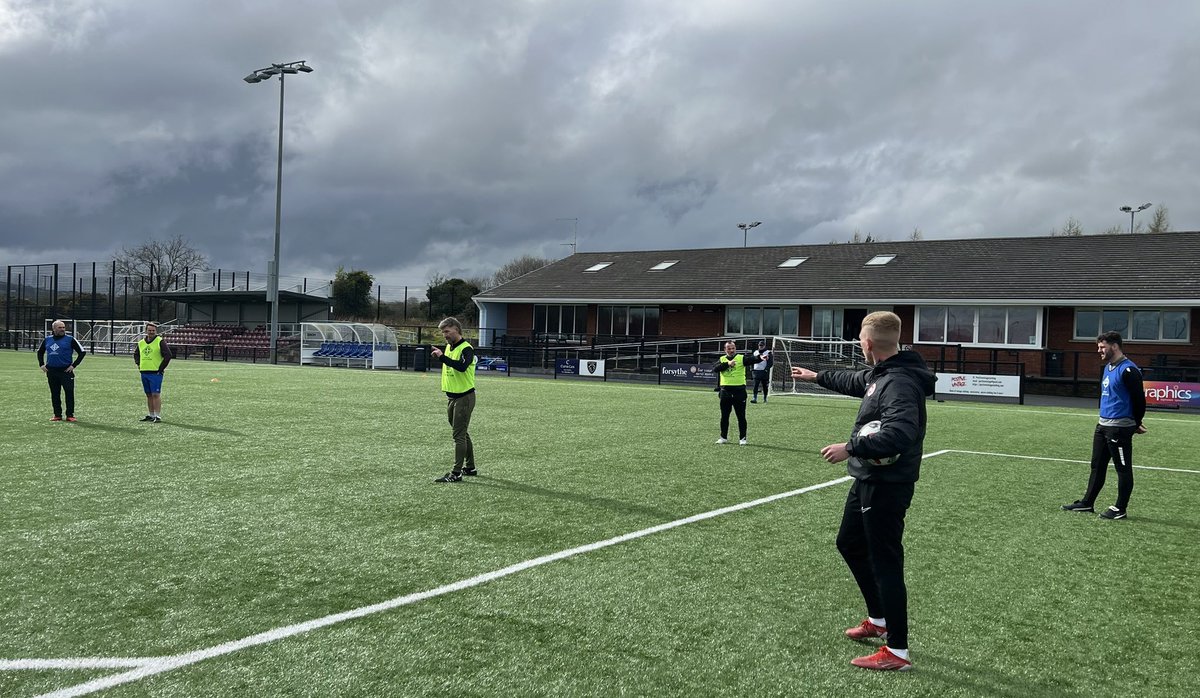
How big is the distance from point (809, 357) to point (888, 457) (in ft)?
94.1

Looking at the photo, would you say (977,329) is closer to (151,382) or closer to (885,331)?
(151,382)

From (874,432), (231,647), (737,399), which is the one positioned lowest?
(231,647)

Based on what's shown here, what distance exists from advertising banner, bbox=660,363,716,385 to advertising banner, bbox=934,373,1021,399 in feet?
24.8

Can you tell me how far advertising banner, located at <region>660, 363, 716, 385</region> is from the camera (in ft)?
96.4

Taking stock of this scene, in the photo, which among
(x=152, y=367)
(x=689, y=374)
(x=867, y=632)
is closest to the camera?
(x=867, y=632)

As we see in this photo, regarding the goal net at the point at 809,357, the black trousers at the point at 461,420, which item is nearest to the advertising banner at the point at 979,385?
the goal net at the point at 809,357

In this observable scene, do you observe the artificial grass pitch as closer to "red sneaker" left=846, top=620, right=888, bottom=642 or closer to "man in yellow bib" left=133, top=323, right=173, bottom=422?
"red sneaker" left=846, top=620, right=888, bottom=642

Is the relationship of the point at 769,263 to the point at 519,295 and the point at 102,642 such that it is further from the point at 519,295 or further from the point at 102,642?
the point at 102,642

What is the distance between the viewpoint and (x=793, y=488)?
920 cm

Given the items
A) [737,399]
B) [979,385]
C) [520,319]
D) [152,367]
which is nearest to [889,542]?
[737,399]

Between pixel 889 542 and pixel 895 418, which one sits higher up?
pixel 895 418

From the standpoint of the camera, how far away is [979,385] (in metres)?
25.4

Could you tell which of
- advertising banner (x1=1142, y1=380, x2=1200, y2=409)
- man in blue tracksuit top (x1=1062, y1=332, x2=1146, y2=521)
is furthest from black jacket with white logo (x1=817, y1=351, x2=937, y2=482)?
advertising banner (x1=1142, y1=380, x2=1200, y2=409)

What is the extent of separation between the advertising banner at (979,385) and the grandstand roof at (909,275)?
622cm
